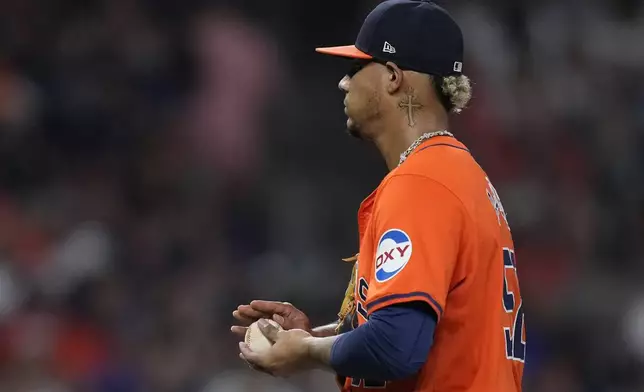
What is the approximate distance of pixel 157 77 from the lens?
258 inches

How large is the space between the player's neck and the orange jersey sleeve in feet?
0.67

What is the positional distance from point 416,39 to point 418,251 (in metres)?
0.57

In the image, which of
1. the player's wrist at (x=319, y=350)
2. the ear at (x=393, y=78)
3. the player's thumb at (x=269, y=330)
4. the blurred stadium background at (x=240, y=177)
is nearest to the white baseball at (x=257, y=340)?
the player's thumb at (x=269, y=330)

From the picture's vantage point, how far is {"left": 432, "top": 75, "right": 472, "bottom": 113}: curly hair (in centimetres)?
237

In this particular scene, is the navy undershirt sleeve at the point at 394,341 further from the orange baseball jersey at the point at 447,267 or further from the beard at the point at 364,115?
the beard at the point at 364,115

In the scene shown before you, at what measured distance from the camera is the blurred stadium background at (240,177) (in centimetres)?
557

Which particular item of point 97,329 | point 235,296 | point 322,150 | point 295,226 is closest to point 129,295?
point 97,329

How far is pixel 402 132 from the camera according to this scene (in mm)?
2365

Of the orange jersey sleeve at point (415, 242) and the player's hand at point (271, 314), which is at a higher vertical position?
the orange jersey sleeve at point (415, 242)

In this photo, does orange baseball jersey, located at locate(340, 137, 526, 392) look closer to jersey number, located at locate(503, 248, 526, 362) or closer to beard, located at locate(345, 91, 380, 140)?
jersey number, located at locate(503, 248, 526, 362)

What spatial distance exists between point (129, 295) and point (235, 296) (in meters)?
0.63

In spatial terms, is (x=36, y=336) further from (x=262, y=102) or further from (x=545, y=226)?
(x=545, y=226)


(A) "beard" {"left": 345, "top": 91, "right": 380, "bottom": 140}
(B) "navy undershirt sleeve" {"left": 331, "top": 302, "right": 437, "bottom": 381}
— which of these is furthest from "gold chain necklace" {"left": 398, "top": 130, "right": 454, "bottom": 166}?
(B) "navy undershirt sleeve" {"left": 331, "top": 302, "right": 437, "bottom": 381}

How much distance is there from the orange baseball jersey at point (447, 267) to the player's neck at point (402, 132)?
6cm
